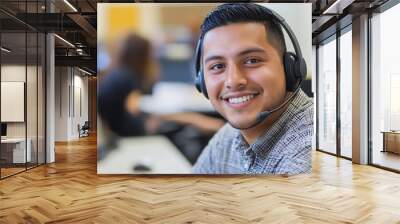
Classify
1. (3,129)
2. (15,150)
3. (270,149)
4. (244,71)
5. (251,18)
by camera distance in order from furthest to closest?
(15,150) → (3,129) → (270,149) → (251,18) → (244,71)

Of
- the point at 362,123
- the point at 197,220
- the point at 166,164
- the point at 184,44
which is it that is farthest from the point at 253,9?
the point at 362,123

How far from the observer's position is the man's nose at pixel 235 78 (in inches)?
222

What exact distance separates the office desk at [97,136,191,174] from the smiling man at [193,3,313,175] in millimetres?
364

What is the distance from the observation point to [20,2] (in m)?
7.03

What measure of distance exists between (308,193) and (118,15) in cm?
402

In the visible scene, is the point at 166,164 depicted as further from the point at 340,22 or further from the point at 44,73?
the point at 340,22

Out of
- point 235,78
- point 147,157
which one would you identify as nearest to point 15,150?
point 147,157

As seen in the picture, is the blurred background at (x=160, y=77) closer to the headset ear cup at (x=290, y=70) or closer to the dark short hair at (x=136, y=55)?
the dark short hair at (x=136, y=55)

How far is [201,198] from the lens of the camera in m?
5.04

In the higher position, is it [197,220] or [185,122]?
[185,122]

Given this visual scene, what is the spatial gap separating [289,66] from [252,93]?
0.75m

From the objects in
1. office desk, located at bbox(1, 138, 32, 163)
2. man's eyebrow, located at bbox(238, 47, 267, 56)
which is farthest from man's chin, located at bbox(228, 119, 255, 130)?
office desk, located at bbox(1, 138, 32, 163)

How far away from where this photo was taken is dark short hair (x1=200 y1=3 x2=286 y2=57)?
5770 mm

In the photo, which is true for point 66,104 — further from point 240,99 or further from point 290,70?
point 290,70
